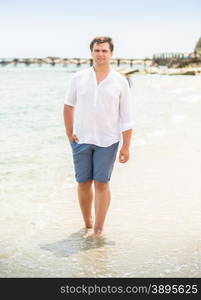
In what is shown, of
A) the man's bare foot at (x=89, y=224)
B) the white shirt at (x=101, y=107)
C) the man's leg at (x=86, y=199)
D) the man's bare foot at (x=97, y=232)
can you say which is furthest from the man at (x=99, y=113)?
the man's bare foot at (x=89, y=224)

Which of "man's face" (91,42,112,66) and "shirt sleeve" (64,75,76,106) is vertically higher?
"man's face" (91,42,112,66)

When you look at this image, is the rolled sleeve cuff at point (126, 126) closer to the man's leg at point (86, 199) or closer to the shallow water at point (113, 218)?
the man's leg at point (86, 199)

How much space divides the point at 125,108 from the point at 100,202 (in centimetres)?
85

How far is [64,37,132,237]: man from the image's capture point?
4.47m

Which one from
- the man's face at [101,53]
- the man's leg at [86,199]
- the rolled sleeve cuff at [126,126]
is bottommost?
the man's leg at [86,199]

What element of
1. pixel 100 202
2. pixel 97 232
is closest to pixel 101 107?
pixel 100 202

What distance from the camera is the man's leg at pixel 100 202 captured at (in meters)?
4.72

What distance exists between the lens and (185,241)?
15.6ft

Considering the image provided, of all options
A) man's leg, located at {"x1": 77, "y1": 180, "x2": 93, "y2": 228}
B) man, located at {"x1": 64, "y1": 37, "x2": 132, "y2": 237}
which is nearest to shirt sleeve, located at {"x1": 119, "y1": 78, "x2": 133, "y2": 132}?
man, located at {"x1": 64, "y1": 37, "x2": 132, "y2": 237}

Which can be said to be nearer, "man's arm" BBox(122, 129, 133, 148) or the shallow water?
the shallow water

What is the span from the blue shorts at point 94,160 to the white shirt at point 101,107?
2.1 inches

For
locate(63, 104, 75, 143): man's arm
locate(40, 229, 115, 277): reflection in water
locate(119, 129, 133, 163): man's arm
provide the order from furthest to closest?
locate(63, 104, 75, 143): man's arm, locate(119, 129, 133, 163): man's arm, locate(40, 229, 115, 277): reflection in water

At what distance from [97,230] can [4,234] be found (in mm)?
846

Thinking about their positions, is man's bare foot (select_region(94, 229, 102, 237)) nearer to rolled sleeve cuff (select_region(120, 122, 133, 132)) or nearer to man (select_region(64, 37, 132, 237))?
man (select_region(64, 37, 132, 237))
